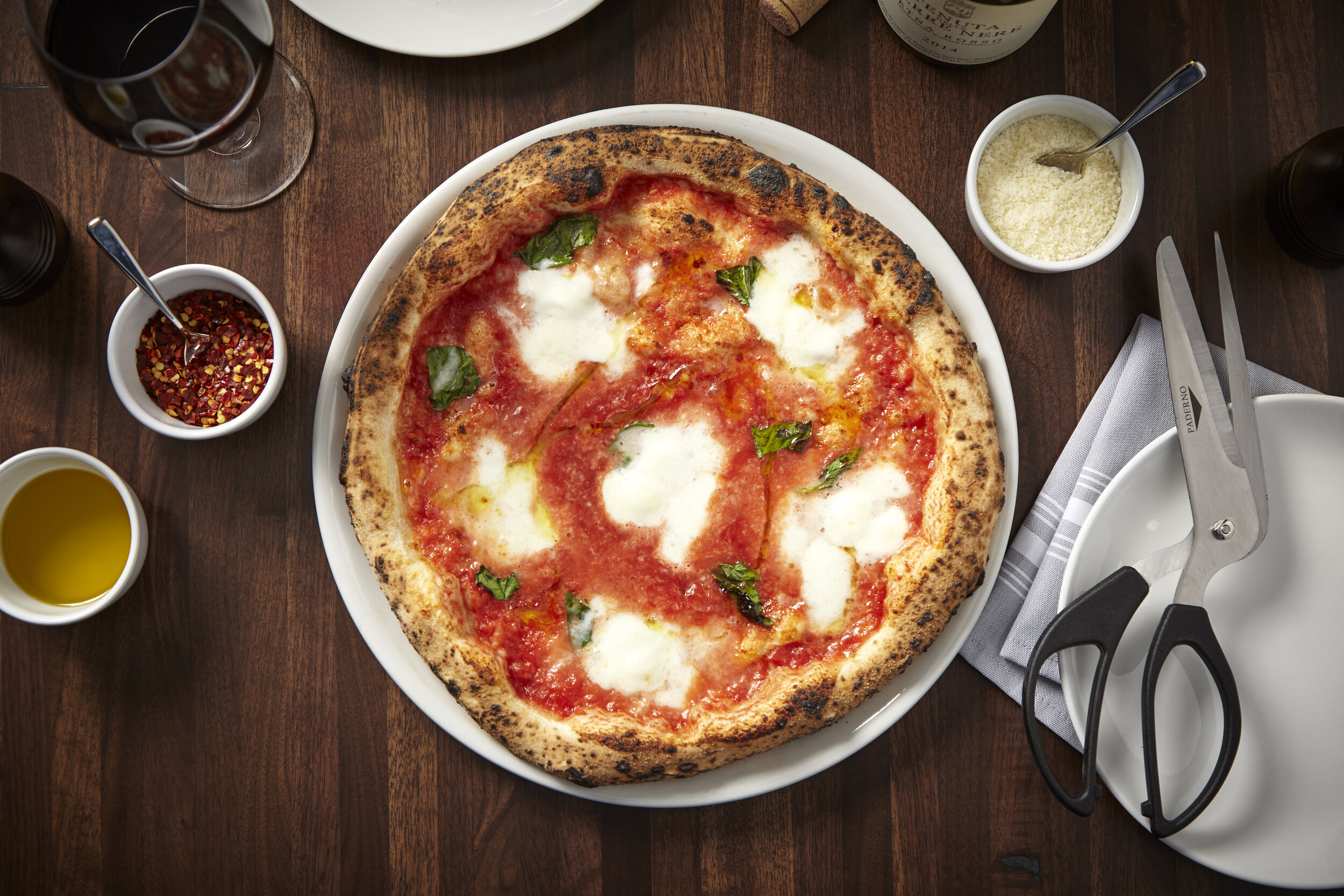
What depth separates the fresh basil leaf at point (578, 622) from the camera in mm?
2197

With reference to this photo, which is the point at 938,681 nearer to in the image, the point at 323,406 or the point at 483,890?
the point at 483,890

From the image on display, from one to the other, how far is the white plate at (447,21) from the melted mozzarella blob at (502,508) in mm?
1122

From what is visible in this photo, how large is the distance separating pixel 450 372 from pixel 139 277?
2.66ft

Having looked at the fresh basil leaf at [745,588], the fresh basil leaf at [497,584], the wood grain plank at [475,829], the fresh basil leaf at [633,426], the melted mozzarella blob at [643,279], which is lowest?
the wood grain plank at [475,829]

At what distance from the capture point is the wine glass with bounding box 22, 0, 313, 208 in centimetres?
172

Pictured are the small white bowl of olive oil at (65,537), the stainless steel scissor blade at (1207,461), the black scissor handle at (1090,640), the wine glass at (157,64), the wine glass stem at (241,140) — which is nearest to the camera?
the wine glass at (157,64)

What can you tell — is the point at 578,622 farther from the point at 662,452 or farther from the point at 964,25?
the point at 964,25

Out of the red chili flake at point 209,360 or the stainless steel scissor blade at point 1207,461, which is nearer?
the stainless steel scissor blade at point 1207,461


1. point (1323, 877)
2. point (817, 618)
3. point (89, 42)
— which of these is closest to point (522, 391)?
point (817, 618)

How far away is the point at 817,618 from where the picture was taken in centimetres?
217

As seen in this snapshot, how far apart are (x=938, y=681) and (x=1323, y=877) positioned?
1127mm

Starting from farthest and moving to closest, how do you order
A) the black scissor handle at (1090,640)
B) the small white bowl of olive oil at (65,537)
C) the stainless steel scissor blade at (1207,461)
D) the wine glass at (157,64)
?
the small white bowl of olive oil at (65,537) < the stainless steel scissor blade at (1207,461) < the black scissor handle at (1090,640) < the wine glass at (157,64)

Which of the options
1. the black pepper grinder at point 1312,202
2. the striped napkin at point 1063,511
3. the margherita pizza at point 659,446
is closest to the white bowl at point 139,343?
the margherita pizza at point 659,446

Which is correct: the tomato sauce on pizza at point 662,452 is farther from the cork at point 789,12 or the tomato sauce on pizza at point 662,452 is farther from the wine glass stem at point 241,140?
the wine glass stem at point 241,140
